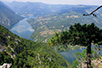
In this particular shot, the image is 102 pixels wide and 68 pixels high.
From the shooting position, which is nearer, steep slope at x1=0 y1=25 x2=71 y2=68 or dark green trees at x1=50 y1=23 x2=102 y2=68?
dark green trees at x1=50 y1=23 x2=102 y2=68

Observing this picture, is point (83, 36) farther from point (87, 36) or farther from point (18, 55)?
point (18, 55)

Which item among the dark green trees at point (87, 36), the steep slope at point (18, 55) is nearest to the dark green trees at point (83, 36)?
the dark green trees at point (87, 36)

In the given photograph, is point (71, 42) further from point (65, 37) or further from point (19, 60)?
point (19, 60)

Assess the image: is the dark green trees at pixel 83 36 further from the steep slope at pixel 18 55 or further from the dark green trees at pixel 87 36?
the steep slope at pixel 18 55

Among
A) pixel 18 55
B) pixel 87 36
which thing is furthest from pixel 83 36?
pixel 18 55

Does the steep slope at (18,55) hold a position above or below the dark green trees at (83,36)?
below

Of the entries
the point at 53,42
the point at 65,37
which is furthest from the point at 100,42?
the point at 53,42

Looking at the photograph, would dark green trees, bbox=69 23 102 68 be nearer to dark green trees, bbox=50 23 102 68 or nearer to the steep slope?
dark green trees, bbox=50 23 102 68

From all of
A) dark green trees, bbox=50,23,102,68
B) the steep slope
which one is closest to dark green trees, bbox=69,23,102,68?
dark green trees, bbox=50,23,102,68
